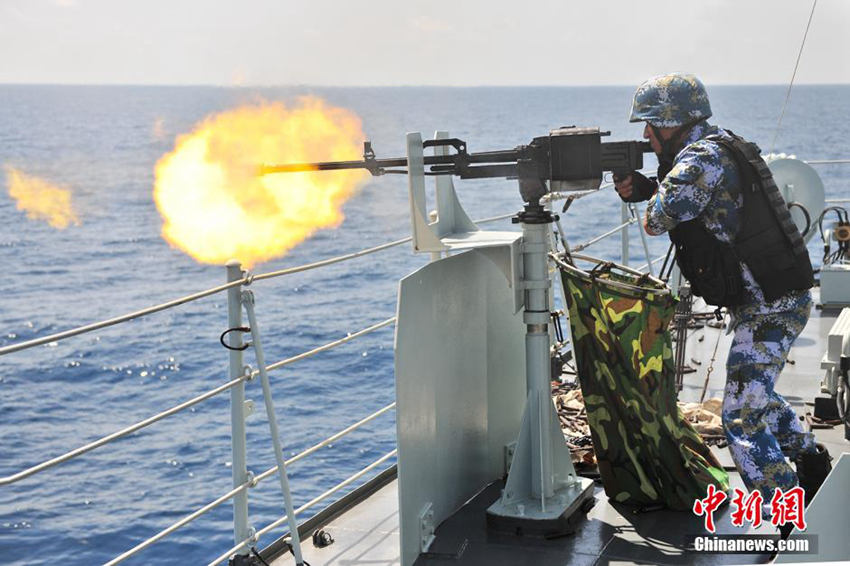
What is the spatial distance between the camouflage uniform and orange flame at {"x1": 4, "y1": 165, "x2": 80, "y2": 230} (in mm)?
45827

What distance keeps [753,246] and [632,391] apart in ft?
2.60

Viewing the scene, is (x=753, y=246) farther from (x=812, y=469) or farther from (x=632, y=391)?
(x=812, y=469)

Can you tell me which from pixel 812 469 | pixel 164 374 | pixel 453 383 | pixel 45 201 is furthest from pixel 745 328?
pixel 45 201

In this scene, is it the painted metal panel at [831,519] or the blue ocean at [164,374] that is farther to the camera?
the blue ocean at [164,374]

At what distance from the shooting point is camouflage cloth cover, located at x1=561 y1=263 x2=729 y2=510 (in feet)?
15.4

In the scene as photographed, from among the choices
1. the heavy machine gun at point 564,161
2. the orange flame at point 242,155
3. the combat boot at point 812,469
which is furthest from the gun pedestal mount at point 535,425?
the orange flame at point 242,155

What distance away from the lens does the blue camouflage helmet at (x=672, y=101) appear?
4.51 m

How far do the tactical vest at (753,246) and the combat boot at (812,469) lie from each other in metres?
0.68

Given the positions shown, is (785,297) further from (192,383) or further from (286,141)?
(192,383)

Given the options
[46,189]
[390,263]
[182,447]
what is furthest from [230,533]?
[46,189]

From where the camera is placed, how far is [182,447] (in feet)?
57.3

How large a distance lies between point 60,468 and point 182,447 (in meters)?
1.81

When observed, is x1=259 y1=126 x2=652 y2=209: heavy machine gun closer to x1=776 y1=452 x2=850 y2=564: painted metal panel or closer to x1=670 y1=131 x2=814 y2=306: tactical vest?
x1=670 y1=131 x2=814 y2=306: tactical vest

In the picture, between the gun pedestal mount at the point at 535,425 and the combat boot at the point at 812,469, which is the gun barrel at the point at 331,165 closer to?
the gun pedestal mount at the point at 535,425
